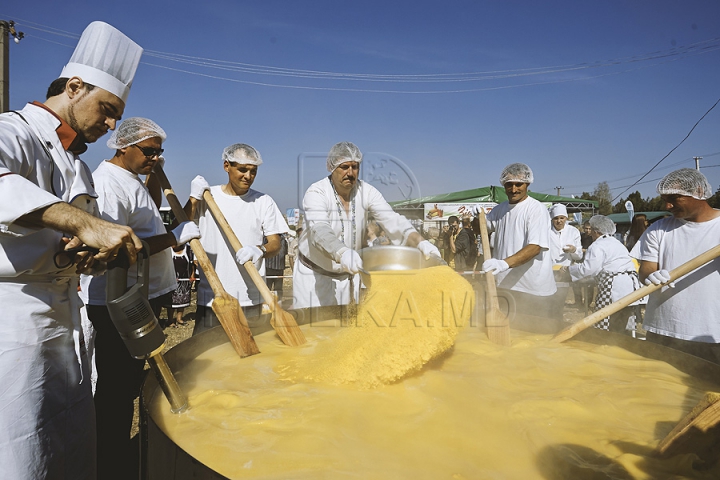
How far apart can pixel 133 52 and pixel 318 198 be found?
1.41 meters

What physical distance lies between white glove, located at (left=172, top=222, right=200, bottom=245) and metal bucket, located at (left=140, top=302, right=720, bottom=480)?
0.57m

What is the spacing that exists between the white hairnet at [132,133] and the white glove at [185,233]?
0.56m

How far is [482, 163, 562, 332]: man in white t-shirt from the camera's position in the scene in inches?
129

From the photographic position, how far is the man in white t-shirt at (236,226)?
9.84 ft

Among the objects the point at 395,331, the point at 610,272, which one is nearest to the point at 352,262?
the point at 395,331

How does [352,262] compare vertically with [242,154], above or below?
below

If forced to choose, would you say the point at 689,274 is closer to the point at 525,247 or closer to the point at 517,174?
the point at 525,247

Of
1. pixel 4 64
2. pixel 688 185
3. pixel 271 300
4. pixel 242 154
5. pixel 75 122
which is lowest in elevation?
pixel 271 300

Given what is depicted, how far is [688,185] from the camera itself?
2.55 metres

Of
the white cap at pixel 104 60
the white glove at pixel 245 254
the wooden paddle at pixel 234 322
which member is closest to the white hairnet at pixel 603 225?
the white glove at pixel 245 254

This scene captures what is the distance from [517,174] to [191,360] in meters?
2.86

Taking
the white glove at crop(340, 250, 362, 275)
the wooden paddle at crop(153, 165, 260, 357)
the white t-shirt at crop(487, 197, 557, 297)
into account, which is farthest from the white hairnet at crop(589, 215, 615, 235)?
the wooden paddle at crop(153, 165, 260, 357)

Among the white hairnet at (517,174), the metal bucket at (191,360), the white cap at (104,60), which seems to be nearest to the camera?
the metal bucket at (191,360)

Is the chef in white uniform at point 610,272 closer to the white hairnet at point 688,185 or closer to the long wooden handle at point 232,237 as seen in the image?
the white hairnet at point 688,185
